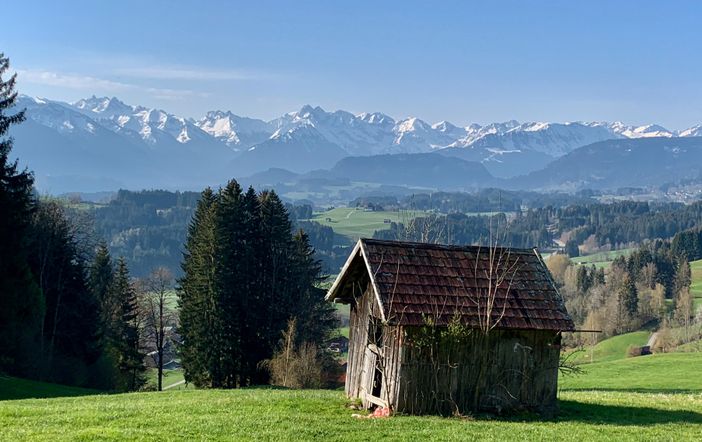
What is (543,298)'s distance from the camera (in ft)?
83.3

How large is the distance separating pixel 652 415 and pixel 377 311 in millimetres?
9967

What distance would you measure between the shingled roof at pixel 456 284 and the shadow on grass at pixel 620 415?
2.90m

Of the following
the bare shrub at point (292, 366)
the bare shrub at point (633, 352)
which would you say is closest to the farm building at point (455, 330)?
the bare shrub at point (292, 366)

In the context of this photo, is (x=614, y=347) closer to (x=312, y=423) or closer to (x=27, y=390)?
(x=27, y=390)

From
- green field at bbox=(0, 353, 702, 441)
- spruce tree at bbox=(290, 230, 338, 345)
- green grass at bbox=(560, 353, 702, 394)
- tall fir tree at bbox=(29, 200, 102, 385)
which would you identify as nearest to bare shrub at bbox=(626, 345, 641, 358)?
green grass at bbox=(560, 353, 702, 394)

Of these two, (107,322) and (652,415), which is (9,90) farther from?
(652,415)

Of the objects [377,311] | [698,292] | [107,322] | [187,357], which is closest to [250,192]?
[187,357]

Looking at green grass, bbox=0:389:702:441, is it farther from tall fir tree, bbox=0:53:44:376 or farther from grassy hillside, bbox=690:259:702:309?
grassy hillside, bbox=690:259:702:309

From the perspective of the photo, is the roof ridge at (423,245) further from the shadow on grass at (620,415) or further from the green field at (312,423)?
the shadow on grass at (620,415)

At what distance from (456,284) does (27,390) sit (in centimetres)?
2499

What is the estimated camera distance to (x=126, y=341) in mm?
60250

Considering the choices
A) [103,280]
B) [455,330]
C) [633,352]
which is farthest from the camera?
[633,352]

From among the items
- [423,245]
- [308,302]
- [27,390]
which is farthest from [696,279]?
[27,390]

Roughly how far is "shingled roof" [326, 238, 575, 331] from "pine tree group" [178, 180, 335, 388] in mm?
26713
